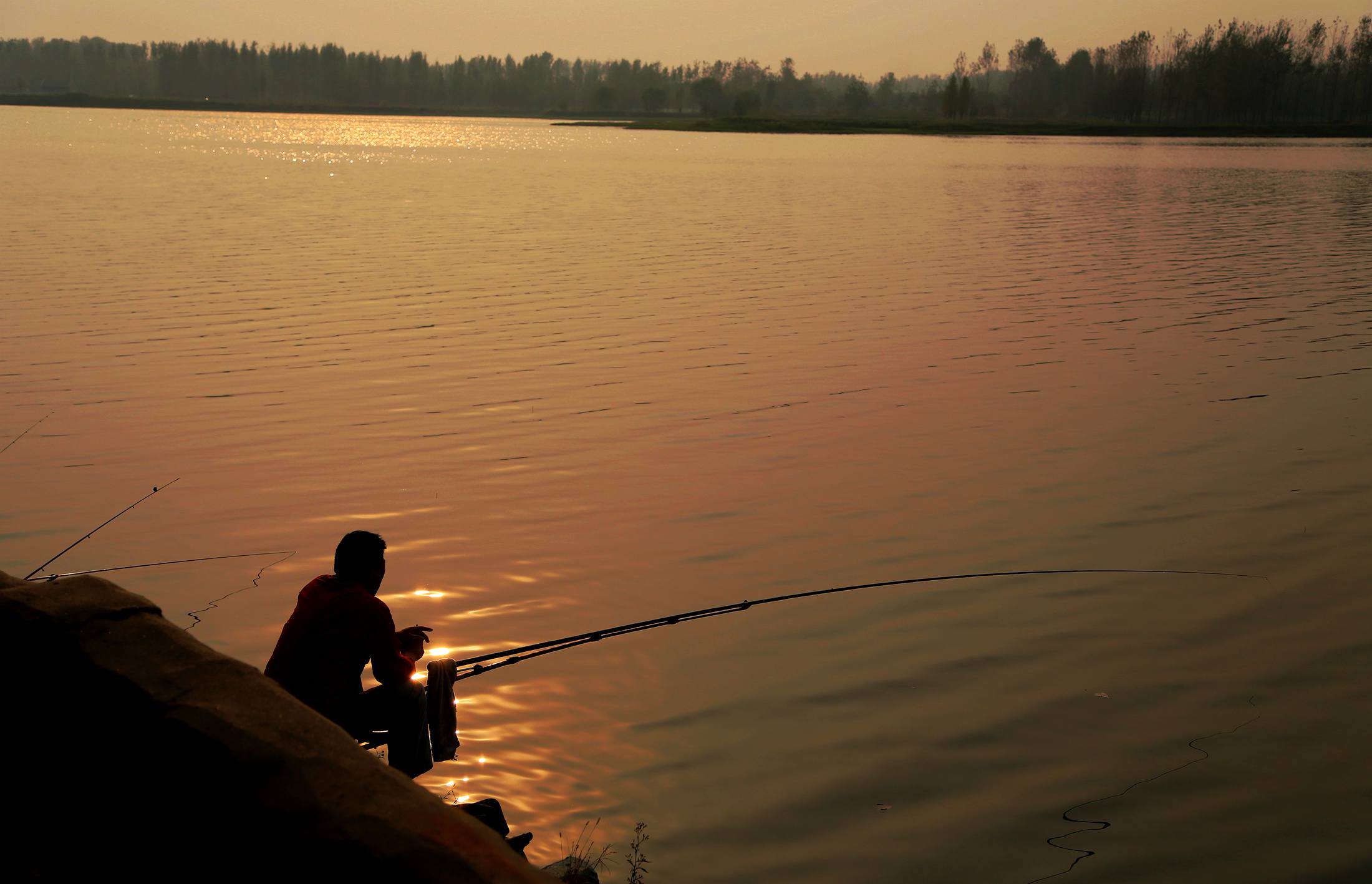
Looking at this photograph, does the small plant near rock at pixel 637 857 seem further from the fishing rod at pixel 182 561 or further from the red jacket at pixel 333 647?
the fishing rod at pixel 182 561

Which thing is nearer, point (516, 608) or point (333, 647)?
point (333, 647)

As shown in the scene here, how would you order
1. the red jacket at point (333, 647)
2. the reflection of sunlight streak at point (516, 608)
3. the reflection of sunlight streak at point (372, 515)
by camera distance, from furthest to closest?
the reflection of sunlight streak at point (372, 515) < the reflection of sunlight streak at point (516, 608) < the red jacket at point (333, 647)

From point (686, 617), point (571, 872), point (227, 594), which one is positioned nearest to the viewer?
point (571, 872)

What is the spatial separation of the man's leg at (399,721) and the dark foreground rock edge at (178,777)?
108 centimetres

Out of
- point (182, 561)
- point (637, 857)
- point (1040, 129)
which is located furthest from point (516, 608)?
point (1040, 129)

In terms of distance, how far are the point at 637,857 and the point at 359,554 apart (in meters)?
1.76

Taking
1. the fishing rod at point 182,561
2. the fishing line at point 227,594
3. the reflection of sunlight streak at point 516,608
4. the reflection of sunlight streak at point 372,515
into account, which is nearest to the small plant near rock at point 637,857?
the reflection of sunlight streak at point 516,608

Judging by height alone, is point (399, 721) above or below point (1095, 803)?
above

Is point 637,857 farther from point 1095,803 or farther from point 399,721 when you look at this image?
point 1095,803

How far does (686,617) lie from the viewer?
558cm

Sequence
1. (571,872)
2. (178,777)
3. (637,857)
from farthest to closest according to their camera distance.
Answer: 1. (637,857)
2. (571,872)
3. (178,777)

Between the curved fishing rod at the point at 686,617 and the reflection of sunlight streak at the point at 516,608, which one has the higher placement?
the curved fishing rod at the point at 686,617

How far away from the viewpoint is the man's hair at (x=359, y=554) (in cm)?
480

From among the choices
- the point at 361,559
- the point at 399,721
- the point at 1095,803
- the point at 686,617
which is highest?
the point at 361,559
